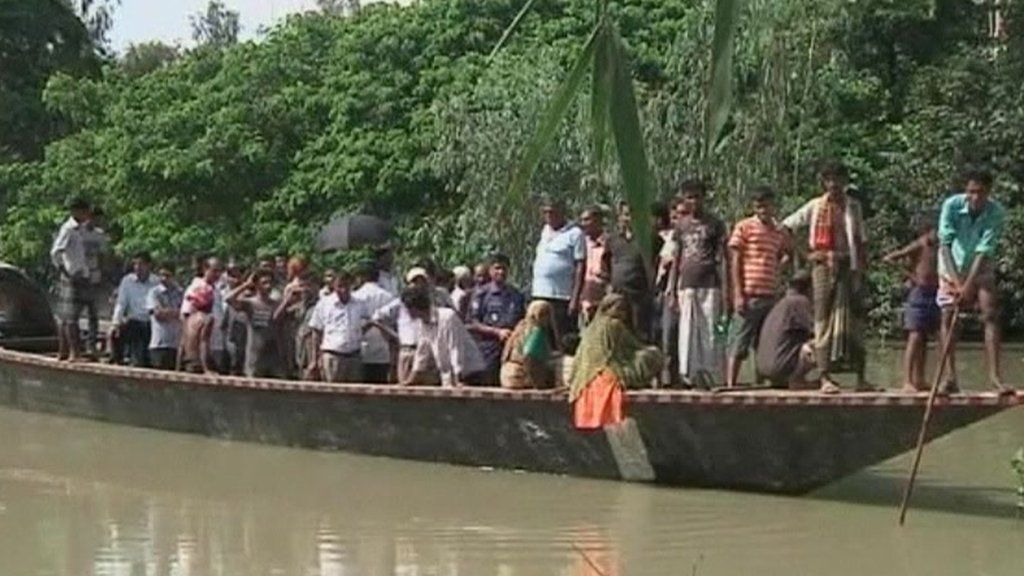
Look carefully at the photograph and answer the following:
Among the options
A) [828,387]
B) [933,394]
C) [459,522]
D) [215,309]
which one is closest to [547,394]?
[459,522]

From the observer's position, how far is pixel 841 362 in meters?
9.70

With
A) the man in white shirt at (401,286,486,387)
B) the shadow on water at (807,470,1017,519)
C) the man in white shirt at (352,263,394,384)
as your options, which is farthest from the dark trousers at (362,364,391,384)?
the shadow on water at (807,470,1017,519)

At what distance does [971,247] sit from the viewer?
8836 millimetres

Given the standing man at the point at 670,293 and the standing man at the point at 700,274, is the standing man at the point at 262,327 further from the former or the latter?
the standing man at the point at 700,274

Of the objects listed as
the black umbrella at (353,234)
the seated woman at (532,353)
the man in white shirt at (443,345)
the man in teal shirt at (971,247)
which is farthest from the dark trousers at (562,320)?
the black umbrella at (353,234)

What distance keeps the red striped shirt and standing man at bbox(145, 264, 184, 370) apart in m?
5.09

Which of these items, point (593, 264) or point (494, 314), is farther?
point (494, 314)

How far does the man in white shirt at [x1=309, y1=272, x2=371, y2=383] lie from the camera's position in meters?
11.7

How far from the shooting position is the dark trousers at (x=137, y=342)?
45.8 feet

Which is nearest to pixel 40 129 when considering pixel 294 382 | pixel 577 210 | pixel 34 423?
pixel 577 210

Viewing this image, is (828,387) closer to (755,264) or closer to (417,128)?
(755,264)

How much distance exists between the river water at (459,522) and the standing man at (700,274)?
2.96 ft

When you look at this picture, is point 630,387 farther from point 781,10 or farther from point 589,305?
point 781,10

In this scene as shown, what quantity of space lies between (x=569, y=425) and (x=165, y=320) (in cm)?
437
